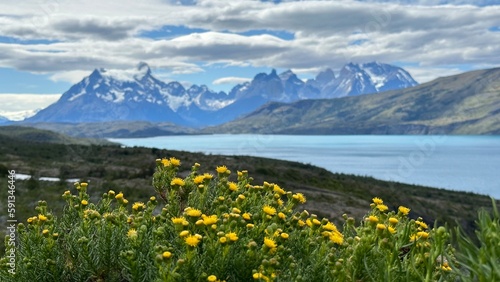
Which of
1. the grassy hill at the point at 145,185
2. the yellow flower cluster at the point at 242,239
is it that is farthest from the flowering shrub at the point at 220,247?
the grassy hill at the point at 145,185

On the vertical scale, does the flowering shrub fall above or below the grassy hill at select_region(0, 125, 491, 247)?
above

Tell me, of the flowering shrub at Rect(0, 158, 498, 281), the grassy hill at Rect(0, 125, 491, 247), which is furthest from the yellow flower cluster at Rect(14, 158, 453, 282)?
the grassy hill at Rect(0, 125, 491, 247)

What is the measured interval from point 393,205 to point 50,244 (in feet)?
185

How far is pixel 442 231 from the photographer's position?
2586 mm

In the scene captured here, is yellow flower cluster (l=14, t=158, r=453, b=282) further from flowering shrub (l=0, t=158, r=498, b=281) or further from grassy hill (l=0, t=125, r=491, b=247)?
grassy hill (l=0, t=125, r=491, b=247)

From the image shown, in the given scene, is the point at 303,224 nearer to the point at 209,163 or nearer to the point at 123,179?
the point at 123,179

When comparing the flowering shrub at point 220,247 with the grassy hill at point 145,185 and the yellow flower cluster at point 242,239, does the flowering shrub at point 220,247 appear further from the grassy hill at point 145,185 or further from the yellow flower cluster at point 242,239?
the grassy hill at point 145,185

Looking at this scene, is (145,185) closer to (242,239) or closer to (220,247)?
(242,239)

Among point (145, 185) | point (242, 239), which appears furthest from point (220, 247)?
point (145, 185)

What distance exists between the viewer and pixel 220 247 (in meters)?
3.51

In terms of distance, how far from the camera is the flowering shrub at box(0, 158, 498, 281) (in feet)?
10.6

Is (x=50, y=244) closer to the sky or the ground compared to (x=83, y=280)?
closer to the sky

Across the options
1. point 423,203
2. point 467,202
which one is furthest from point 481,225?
point 467,202

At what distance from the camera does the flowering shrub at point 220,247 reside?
127 inches
